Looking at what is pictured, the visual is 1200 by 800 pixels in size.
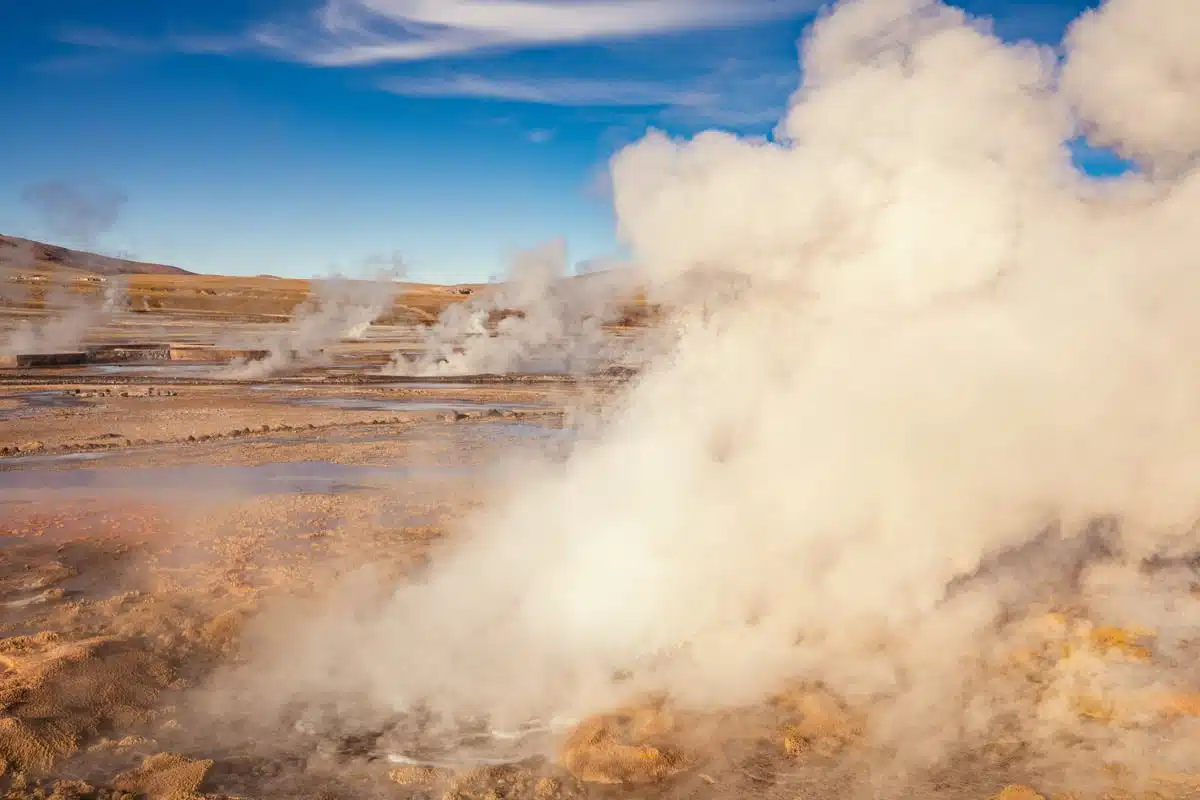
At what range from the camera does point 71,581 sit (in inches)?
377

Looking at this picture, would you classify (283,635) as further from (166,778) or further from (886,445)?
(886,445)

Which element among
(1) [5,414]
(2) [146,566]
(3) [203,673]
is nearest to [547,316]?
(1) [5,414]

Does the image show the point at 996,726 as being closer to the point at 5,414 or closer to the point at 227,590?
the point at 227,590

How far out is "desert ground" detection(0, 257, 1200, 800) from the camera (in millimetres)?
5578

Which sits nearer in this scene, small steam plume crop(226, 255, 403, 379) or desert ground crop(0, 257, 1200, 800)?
desert ground crop(0, 257, 1200, 800)

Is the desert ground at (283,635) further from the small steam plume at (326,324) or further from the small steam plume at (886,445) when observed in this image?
the small steam plume at (326,324)

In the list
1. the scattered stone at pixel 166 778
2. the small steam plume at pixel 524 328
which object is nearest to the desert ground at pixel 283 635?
the scattered stone at pixel 166 778

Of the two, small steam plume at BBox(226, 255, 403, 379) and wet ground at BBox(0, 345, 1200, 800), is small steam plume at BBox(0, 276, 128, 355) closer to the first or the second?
small steam plume at BBox(226, 255, 403, 379)

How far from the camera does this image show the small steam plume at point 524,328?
38938 millimetres

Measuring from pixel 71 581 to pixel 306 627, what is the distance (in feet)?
10.6

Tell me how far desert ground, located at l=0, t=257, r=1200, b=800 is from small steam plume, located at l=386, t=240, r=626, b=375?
63.7ft

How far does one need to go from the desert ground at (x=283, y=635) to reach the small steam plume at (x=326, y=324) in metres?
20.8

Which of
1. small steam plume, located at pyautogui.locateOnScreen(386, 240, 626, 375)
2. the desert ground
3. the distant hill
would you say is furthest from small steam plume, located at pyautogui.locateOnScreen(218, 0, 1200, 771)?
the distant hill

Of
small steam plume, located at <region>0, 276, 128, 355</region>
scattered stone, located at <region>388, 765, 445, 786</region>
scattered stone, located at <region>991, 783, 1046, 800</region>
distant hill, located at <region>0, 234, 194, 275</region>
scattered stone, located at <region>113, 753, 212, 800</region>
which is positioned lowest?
scattered stone, located at <region>388, 765, 445, 786</region>
